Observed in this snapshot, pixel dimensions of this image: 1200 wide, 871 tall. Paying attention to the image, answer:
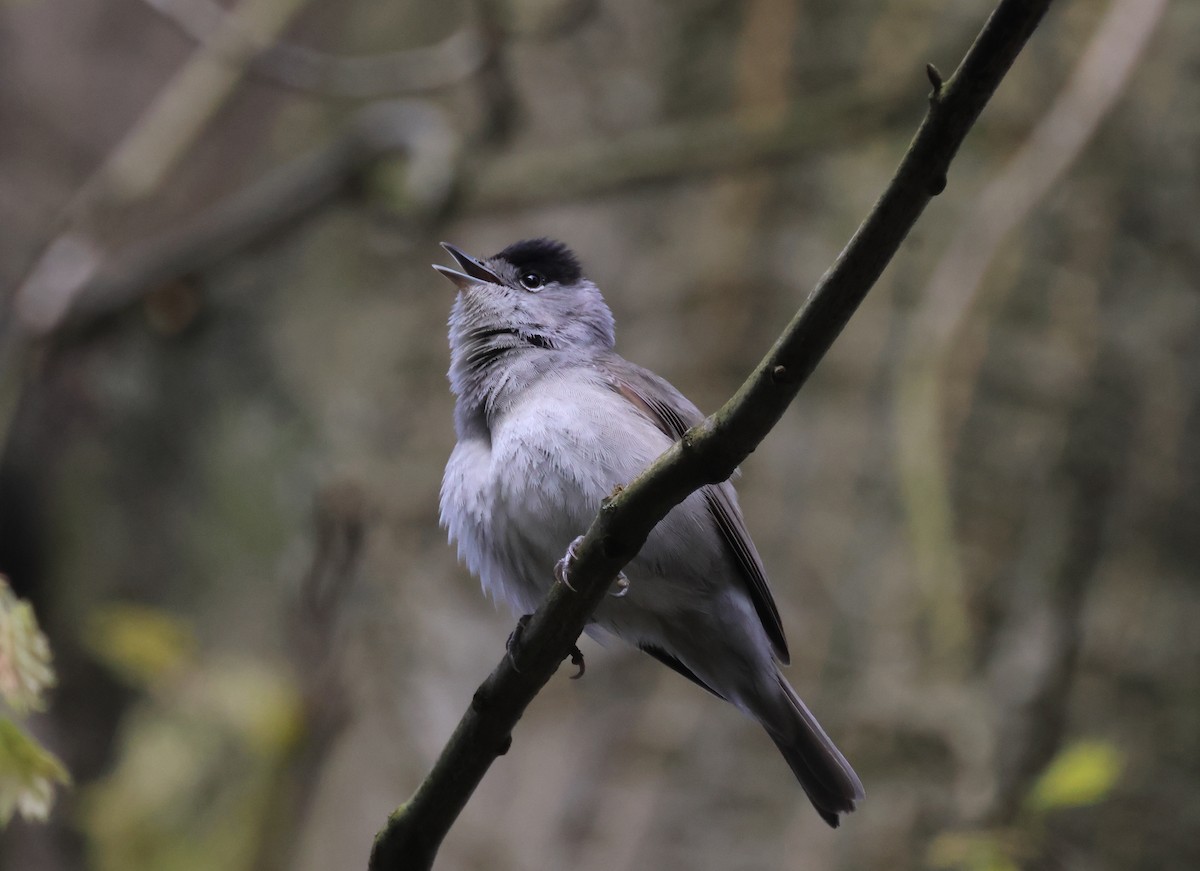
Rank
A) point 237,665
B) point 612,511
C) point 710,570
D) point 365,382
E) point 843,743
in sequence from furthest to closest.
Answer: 1. point 365,382
2. point 237,665
3. point 843,743
4. point 710,570
5. point 612,511

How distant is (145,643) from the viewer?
16.5ft

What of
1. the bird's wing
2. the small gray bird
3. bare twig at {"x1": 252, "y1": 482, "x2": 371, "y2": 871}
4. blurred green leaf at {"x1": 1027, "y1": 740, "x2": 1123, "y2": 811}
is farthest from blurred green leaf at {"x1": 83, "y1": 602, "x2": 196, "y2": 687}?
blurred green leaf at {"x1": 1027, "y1": 740, "x2": 1123, "y2": 811}

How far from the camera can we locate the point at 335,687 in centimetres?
512

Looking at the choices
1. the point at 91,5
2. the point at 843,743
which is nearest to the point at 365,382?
the point at 843,743

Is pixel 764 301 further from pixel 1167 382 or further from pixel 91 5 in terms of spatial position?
pixel 91 5

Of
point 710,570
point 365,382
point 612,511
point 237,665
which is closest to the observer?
point 612,511

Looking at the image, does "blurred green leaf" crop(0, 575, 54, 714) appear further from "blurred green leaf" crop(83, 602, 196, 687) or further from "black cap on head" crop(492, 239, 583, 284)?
"blurred green leaf" crop(83, 602, 196, 687)

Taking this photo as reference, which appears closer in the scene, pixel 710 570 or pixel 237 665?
pixel 710 570

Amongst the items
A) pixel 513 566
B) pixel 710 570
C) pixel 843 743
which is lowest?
pixel 513 566

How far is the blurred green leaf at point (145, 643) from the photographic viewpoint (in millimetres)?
5043

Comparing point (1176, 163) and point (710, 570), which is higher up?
point (1176, 163)

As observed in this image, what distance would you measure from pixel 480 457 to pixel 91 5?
680cm

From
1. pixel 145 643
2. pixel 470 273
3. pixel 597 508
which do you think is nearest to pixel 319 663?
pixel 145 643

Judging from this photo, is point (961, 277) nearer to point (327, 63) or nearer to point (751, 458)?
point (751, 458)
